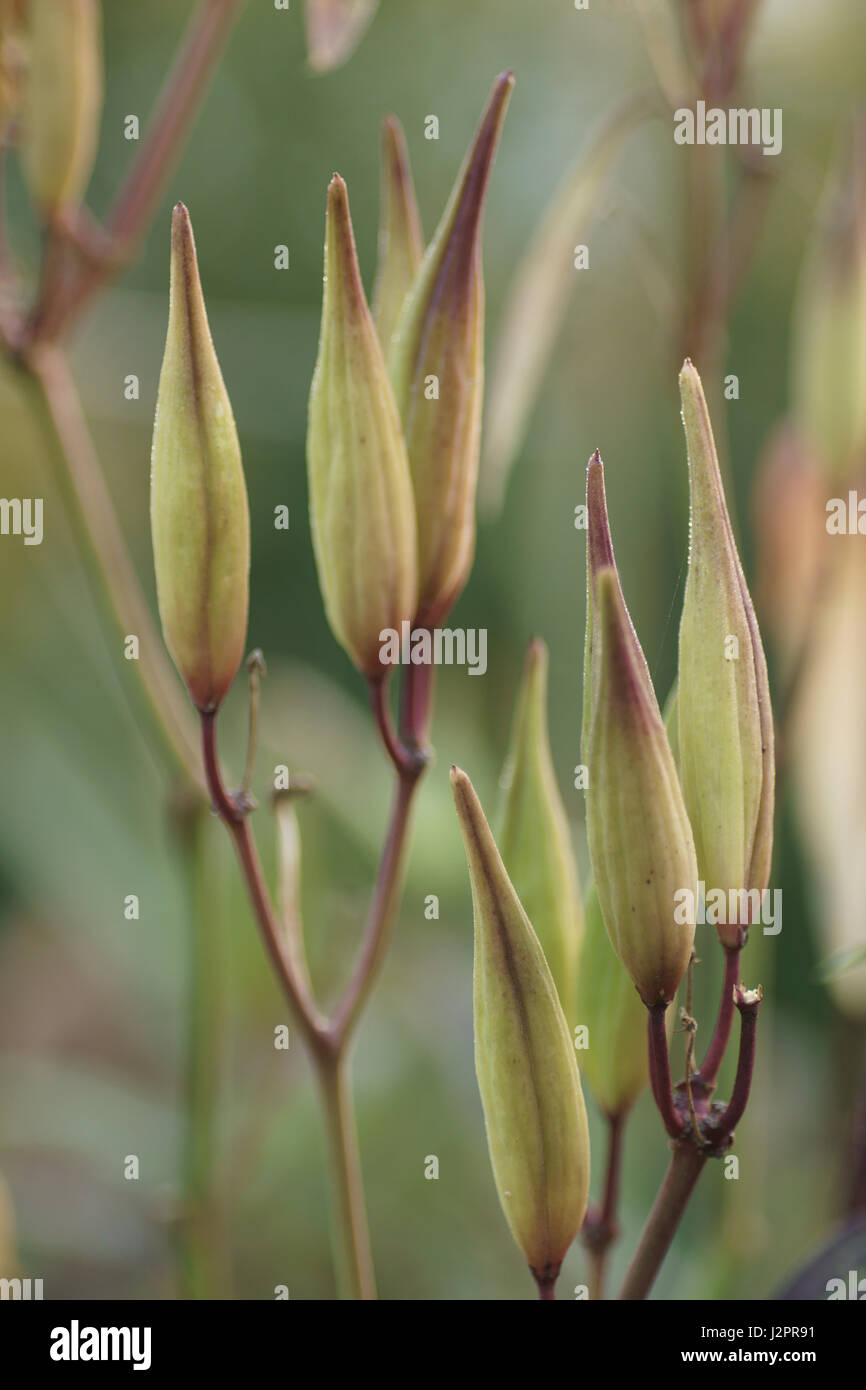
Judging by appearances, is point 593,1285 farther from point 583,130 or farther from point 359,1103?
point 583,130

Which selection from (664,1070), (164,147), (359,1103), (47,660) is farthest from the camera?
(47,660)

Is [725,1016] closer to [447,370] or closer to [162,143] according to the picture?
[447,370]

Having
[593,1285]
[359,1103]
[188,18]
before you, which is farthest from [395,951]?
[188,18]

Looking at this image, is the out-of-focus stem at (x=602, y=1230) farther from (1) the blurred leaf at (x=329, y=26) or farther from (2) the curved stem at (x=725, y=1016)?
(1) the blurred leaf at (x=329, y=26)

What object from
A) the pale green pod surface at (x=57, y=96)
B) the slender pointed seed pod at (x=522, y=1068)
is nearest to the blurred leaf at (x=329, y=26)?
the pale green pod surface at (x=57, y=96)

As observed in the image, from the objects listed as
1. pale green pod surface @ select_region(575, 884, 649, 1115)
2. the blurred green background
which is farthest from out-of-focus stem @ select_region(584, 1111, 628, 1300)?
the blurred green background
